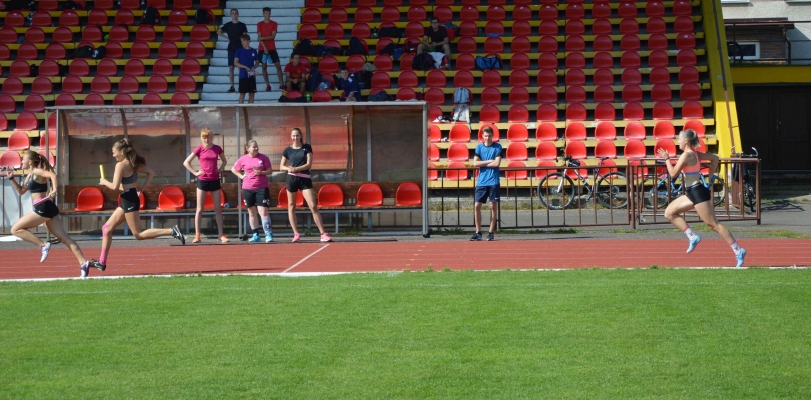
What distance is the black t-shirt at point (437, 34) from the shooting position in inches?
1098

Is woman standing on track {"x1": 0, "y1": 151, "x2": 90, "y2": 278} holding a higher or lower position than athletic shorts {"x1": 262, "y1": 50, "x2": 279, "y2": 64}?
lower

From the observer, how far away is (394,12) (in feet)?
97.6

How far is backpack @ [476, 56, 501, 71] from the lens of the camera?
27625 millimetres

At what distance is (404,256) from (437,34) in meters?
14.3

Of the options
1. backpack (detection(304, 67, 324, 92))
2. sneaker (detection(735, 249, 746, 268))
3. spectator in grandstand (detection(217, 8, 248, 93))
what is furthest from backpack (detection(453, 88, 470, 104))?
sneaker (detection(735, 249, 746, 268))

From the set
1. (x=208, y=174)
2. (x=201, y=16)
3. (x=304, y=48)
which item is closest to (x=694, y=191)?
(x=208, y=174)

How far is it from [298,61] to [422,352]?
2016 centimetres

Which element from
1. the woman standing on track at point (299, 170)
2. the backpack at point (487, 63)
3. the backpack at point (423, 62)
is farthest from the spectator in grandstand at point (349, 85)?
the woman standing on track at point (299, 170)

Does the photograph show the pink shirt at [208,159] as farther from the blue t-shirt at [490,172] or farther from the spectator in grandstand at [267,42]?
the spectator in grandstand at [267,42]

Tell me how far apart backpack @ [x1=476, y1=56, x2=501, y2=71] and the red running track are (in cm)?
1157

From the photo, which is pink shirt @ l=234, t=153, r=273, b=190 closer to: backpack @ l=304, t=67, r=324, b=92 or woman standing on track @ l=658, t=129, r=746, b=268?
woman standing on track @ l=658, t=129, r=746, b=268

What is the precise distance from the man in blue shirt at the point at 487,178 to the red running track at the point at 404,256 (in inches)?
19.1

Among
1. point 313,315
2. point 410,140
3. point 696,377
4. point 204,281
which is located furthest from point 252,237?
point 696,377

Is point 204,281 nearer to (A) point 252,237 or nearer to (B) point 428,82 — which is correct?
(A) point 252,237
